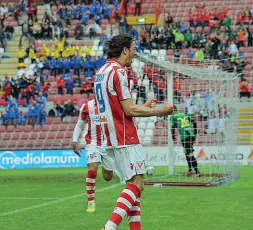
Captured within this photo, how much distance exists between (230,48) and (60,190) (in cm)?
1952

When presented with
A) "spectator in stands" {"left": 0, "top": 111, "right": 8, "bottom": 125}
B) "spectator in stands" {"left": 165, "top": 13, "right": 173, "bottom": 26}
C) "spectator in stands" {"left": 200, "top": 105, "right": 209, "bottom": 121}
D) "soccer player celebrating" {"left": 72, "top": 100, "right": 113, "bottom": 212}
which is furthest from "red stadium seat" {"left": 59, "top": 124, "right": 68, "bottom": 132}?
"soccer player celebrating" {"left": 72, "top": 100, "right": 113, "bottom": 212}

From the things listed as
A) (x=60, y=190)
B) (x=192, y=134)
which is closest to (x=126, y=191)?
(x=60, y=190)

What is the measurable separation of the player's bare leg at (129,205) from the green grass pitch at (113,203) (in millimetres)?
1713

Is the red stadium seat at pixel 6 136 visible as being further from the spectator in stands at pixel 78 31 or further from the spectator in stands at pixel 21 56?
the spectator in stands at pixel 78 31

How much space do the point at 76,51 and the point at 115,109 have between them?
31039 mm

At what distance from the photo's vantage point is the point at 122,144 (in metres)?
7.77

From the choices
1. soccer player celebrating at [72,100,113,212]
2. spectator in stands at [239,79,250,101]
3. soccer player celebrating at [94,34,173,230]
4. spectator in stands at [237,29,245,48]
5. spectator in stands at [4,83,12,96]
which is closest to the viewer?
soccer player celebrating at [94,34,173,230]

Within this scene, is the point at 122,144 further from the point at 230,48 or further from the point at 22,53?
the point at 22,53

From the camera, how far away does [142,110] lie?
297 inches

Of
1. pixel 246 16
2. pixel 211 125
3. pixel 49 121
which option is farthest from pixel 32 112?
pixel 211 125

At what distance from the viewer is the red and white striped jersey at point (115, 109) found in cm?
773

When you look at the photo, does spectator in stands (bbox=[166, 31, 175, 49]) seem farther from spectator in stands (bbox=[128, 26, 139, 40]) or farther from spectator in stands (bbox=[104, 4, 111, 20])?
spectator in stands (bbox=[104, 4, 111, 20])

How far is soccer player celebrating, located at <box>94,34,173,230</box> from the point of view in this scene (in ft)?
25.2

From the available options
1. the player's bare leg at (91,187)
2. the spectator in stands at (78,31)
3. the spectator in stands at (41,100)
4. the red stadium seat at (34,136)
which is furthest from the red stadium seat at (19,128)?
the player's bare leg at (91,187)
